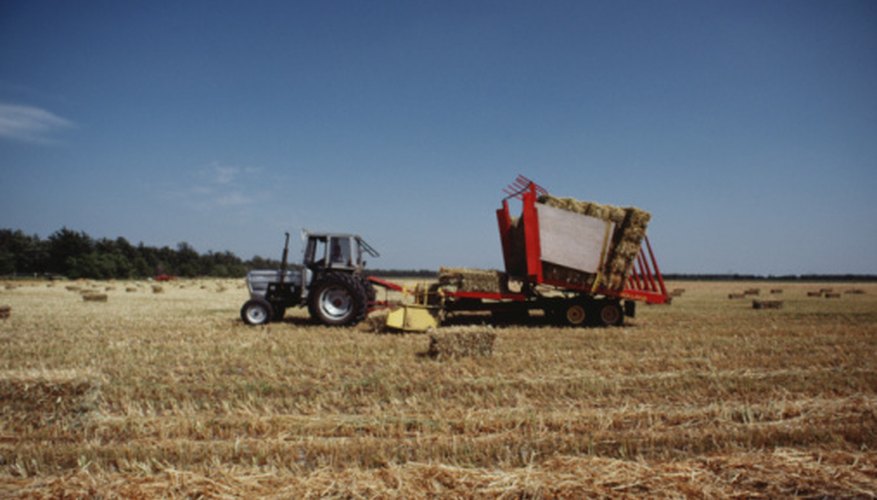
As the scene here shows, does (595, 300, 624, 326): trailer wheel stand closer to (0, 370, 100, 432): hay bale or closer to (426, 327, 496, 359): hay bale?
(426, 327, 496, 359): hay bale

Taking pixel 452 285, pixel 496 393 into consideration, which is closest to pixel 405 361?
pixel 496 393

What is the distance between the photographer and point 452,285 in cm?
1193

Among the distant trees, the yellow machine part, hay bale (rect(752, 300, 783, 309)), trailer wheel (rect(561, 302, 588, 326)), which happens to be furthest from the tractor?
the distant trees

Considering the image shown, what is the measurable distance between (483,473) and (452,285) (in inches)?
356

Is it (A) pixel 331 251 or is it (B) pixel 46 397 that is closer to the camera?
(B) pixel 46 397

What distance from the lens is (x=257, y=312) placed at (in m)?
11.4

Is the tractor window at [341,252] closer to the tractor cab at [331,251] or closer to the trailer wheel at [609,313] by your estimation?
the tractor cab at [331,251]

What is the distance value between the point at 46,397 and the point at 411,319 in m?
6.48

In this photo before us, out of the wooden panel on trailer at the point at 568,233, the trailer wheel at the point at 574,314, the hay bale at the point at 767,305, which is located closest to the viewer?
the wooden panel on trailer at the point at 568,233

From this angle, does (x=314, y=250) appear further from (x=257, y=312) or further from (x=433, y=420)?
(x=433, y=420)

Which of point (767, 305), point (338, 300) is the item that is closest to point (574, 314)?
point (338, 300)

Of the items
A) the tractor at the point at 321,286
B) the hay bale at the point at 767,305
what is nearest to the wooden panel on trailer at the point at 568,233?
the tractor at the point at 321,286

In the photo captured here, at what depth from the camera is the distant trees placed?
5847 cm

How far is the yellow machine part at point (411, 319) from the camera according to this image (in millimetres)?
10141
